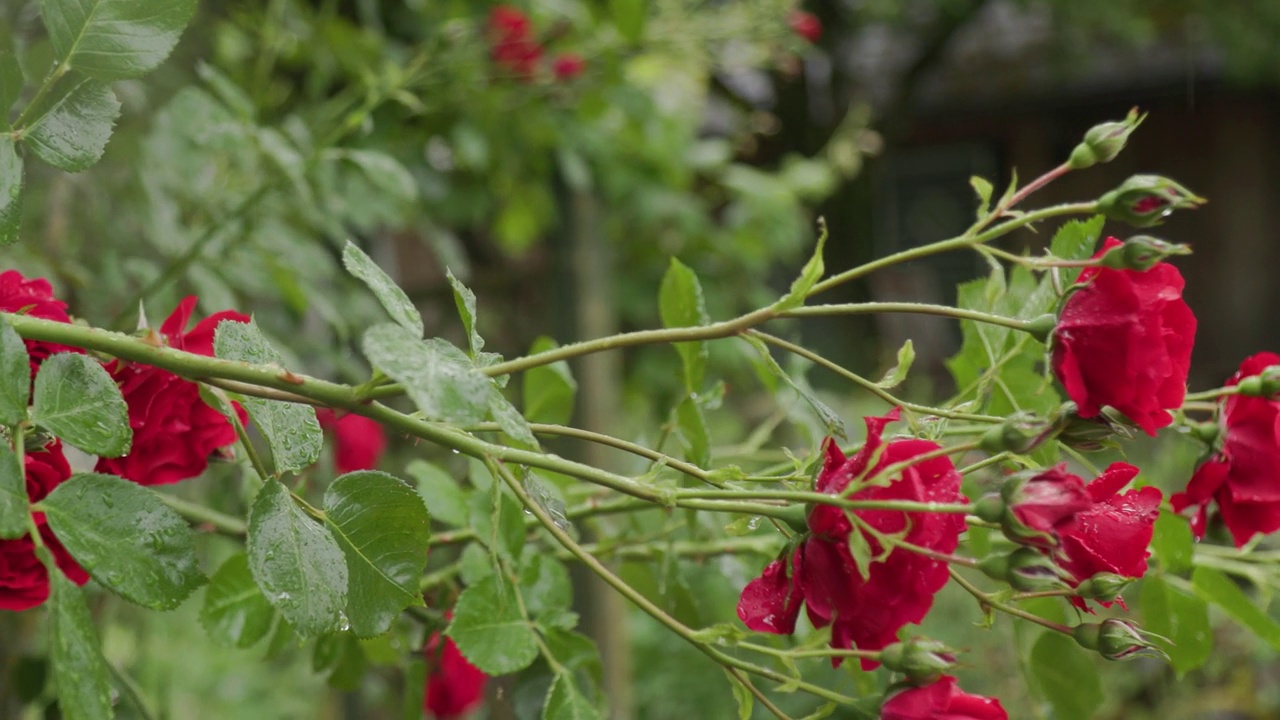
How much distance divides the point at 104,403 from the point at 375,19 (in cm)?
93

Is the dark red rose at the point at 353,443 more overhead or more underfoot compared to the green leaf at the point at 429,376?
more underfoot

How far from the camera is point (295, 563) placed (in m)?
0.30

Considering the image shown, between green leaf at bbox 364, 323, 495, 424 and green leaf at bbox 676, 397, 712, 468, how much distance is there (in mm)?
195

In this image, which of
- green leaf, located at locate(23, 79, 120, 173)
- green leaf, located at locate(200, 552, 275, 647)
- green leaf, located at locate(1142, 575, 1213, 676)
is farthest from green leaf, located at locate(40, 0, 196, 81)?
green leaf, located at locate(1142, 575, 1213, 676)

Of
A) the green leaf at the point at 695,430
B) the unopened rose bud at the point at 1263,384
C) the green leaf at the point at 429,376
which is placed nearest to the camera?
the green leaf at the point at 429,376

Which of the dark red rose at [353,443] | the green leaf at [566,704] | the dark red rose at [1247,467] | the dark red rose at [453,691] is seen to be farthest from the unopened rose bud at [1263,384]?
the dark red rose at [353,443]

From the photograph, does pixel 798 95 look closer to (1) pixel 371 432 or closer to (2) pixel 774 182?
(2) pixel 774 182

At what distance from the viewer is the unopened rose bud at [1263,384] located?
0.35 m

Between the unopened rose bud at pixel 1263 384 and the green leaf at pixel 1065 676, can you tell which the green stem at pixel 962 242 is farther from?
the green leaf at pixel 1065 676

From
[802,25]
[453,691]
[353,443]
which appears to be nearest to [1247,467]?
[453,691]

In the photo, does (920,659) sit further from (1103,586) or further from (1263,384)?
(1263,384)

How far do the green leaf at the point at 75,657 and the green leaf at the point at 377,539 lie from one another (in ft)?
0.22

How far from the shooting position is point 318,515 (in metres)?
0.32

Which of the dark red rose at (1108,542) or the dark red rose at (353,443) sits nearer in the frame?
the dark red rose at (1108,542)
